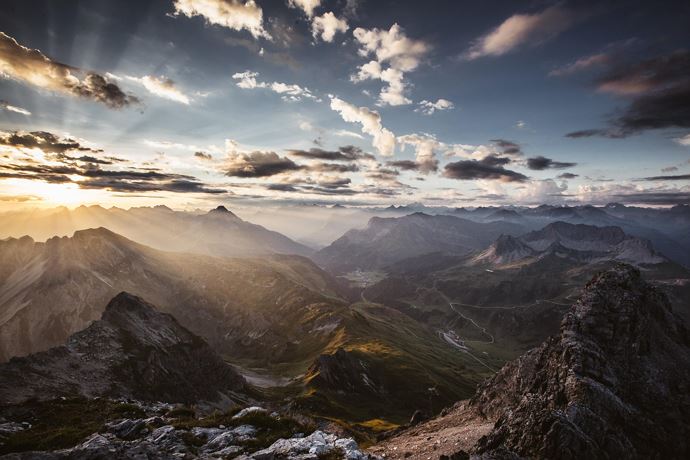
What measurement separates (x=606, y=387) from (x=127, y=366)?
12010cm

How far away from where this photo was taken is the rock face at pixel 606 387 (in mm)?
34562

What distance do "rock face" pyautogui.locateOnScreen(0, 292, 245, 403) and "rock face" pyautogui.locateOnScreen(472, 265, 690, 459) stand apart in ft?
279

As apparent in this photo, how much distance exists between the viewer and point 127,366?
107m

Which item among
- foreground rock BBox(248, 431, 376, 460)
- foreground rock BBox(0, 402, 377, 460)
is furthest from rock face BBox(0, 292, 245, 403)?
foreground rock BBox(248, 431, 376, 460)

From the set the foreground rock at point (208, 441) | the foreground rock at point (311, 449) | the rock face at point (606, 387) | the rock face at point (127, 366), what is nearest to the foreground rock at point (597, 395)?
the rock face at point (606, 387)

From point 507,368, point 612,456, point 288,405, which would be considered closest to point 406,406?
point 288,405

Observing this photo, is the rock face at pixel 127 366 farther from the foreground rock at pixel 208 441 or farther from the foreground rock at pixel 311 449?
the foreground rock at pixel 311 449

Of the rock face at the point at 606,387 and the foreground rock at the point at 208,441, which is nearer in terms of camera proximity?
the foreground rock at the point at 208,441

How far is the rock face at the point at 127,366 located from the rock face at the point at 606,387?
84995mm

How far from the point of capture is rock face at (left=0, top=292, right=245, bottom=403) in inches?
3034

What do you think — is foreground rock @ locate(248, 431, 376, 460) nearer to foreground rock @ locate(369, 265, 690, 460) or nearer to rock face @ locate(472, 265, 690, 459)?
foreground rock @ locate(369, 265, 690, 460)

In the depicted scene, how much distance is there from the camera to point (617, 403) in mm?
39312

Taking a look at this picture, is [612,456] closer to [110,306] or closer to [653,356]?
[653,356]

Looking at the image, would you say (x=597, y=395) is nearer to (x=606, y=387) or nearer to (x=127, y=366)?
(x=606, y=387)
